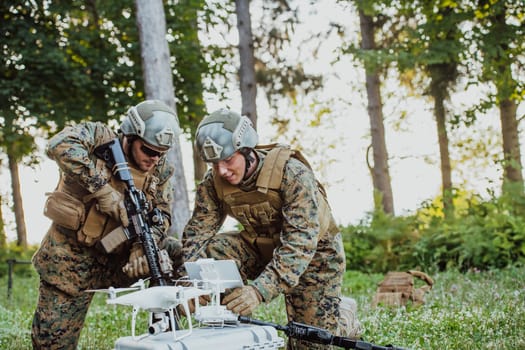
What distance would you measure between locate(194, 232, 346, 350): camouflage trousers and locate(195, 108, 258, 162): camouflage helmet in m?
1.06

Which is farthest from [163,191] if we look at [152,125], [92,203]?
[152,125]

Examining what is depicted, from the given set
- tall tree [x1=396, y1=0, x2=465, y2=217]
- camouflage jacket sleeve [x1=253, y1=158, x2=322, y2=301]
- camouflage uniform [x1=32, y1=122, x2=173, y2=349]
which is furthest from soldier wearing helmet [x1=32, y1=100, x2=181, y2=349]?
tall tree [x1=396, y1=0, x2=465, y2=217]

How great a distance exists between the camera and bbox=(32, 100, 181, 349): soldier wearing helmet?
18.5 ft

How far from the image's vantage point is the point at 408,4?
16.5m

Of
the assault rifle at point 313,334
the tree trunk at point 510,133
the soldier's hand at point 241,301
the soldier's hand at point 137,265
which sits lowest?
the assault rifle at point 313,334

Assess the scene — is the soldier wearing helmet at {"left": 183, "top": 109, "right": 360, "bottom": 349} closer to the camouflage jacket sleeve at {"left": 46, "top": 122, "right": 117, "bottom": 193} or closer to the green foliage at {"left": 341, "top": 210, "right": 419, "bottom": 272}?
the camouflage jacket sleeve at {"left": 46, "top": 122, "right": 117, "bottom": 193}

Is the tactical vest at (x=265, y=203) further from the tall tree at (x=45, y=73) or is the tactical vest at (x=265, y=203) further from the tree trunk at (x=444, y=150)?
the tall tree at (x=45, y=73)

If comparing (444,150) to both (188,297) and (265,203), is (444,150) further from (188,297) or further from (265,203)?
(188,297)

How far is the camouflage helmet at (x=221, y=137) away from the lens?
5125 mm

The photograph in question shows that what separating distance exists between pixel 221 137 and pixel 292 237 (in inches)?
36.1

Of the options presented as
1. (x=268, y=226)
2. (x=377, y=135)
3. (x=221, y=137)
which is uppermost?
(x=377, y=135)

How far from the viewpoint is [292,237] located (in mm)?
5168

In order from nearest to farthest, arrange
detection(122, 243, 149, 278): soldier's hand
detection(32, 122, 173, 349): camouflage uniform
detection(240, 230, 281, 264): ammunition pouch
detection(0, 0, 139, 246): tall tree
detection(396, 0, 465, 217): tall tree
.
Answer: detection(122, 243, 149, 278): soldier's hand → detection(240, 230, 281, 264): ammunition pouch → detection(32, 122, 173, 349): camouflage uniform → detection(396, 0, 465, 217): tall tree → detection(0, 0, 139, 246): tall tree

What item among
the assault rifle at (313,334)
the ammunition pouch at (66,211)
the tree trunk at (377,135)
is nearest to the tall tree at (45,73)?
the tree trunk at (377,135)
